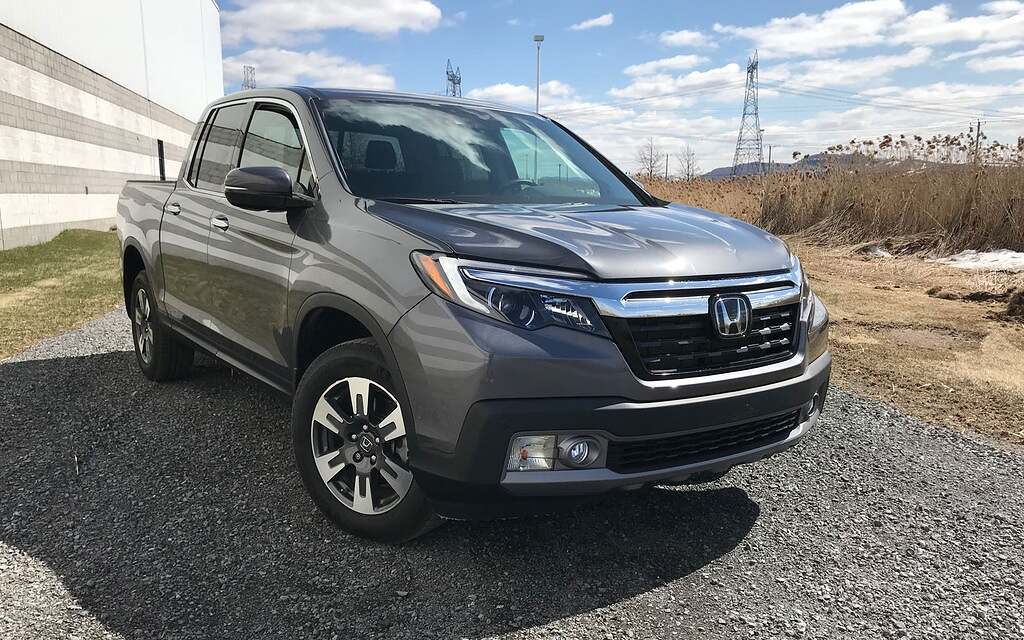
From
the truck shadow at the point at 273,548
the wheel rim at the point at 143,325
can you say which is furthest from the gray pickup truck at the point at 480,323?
the wheel rim at the point at 143,325

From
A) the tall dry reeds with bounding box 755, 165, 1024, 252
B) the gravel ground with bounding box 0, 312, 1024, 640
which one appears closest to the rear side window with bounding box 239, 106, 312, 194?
the gravel ground with bounding box 0, 312, 1024, 640

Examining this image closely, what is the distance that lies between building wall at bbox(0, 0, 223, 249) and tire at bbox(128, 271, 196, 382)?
11155mm

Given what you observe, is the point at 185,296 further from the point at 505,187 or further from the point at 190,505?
the point at 505,187

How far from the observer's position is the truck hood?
257 centimetres

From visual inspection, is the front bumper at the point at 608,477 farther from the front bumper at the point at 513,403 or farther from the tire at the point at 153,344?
the tire at the point at 153,344

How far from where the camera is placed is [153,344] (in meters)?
5.21

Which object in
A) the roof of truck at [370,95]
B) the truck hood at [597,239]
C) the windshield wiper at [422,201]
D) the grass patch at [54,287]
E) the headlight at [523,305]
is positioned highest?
the roof of truck at [370,95]

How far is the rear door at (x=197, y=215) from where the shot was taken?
13.8ft

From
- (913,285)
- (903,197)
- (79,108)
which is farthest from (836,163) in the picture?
(79,108)

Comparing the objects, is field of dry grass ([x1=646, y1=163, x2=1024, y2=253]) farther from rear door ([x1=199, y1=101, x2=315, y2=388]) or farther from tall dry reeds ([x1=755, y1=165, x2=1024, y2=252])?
rear door ([x1=199, y1=101, x2=315, y2=388])

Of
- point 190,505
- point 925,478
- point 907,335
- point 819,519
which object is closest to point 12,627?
point 190,505

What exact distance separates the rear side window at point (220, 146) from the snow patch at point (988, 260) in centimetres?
922

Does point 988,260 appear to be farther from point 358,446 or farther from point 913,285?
point 358,446

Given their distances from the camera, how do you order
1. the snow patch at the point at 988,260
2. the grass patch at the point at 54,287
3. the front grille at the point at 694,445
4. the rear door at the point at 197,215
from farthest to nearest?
the snow patch at the point at 988,260, the grass patch at the point at 54,287, the rear door at the point at 197,215, the front grille at the point at 694,445
